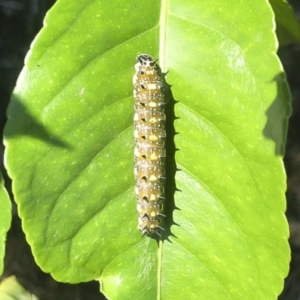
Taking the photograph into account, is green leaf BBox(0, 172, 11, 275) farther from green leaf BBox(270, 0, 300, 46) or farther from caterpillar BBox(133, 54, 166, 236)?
green leaf BBox(270, 0, 300, 46)

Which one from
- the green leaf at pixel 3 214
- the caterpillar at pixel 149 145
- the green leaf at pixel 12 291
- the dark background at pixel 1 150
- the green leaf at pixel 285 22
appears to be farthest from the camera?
the dark background at pixel 1 150

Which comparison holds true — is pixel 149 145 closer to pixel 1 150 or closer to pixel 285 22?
pixel 285 22

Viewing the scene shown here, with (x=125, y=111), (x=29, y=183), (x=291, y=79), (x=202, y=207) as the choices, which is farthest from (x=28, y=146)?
(x=291, y=79)

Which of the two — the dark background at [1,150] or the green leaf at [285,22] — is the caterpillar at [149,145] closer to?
the green leaf at [285,22]

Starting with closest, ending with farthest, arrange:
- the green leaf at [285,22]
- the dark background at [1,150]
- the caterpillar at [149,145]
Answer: the caterpillar at [149,145] < the green leaf at [285,22] < the dark background at [1,150]

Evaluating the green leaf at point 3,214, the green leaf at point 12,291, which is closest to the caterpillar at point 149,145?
the green leaf at point 3,214

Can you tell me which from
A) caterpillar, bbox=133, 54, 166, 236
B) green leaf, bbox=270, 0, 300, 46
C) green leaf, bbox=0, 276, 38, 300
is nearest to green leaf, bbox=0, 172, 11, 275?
caterpillar, bbox=133, 54, 166, 236
